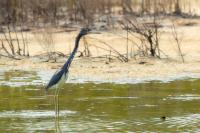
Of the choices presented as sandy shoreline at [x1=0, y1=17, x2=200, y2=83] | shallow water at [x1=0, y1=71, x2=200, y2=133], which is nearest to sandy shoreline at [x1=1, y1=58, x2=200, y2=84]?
sandy shoreline at [x1=0, y1=17, x2=200, y2=83]

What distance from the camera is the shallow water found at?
36.1 feet

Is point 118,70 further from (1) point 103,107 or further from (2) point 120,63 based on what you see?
(1) point 103,107

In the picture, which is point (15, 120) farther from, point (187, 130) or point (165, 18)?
point (165, 18)

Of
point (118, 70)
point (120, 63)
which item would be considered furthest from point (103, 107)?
point (120, 63)

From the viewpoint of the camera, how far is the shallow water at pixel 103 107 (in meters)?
11.0

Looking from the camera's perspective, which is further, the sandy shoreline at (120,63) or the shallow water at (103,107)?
the sandy shoreline at (120,63)

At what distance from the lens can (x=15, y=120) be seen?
11766 mm

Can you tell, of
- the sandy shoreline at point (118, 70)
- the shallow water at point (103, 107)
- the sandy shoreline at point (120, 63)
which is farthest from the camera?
the sandy shoreline at point (120, 63)

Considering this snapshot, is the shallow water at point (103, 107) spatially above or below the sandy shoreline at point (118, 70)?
below

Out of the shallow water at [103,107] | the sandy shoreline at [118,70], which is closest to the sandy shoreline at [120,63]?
the sandy shoreline at [118,70]

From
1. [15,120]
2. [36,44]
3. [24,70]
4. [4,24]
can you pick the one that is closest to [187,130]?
[15,120]

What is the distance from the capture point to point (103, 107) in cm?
1298

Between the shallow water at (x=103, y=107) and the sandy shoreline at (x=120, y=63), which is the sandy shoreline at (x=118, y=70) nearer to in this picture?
the sandy shoreline at (x=120, y=63)

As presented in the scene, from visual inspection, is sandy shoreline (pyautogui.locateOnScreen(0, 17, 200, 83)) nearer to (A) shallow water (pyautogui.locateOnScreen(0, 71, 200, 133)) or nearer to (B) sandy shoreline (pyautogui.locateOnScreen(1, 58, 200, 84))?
(B) sandy shoreline (pyautogui.locateOnScreen(1, 58, 200, 84))
